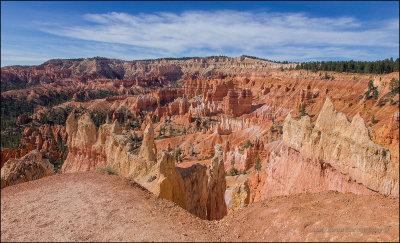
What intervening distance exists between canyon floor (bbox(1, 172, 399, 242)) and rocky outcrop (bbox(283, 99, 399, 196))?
8.70 feet

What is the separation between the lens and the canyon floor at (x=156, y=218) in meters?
7.30

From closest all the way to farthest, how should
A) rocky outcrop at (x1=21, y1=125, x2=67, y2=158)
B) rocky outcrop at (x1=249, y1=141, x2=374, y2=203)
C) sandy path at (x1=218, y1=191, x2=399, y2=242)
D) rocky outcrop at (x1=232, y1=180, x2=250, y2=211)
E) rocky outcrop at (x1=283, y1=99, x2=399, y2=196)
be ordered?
sandy path at (x1=218, y1=191, x2=399, y2=242) < rocky outcrop at (x1=283, y1=99, x2=399, y2=196) < rocky outcrop at (x1=249, y1=141, x2=374, y2=203) < rocky outcrop at (x1=232, y1=180, x2=250, y2=211) < rocky outcrop at (x1=21, y1=125, x2=67, y2=158)

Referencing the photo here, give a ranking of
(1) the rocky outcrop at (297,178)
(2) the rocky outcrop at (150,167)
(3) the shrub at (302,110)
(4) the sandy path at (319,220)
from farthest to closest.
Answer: (3) the shrub at (302,110), (1) the rocky outcrop at (297,178), (2) the rocky outcrop at (150,167), (4) the sandy path at (319,220)

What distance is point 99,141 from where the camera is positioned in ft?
79.9

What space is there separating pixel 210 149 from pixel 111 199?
115 ft

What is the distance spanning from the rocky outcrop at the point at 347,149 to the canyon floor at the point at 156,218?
2652 mm

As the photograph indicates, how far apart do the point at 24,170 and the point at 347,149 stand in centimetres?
1743

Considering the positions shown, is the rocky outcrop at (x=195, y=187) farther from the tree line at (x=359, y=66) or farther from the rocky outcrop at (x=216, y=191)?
the tree line at (x=359, y=66)

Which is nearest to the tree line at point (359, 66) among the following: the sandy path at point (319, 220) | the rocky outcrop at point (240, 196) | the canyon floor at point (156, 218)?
the rocky outcrop at point (240, 196)

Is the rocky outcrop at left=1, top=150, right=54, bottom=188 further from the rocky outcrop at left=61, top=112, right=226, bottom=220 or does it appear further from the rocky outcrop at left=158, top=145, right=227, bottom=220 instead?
the rocky outcrop at left=158, top=145, right=227, bottom=220

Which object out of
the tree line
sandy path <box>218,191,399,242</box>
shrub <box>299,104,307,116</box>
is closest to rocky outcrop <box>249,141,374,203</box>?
sandy path <box>218,191,399,242</box>

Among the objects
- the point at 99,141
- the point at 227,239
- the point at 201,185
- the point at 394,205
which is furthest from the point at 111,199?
the point at 99,141

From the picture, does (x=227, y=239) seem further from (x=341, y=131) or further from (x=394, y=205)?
(x=341, y=131)

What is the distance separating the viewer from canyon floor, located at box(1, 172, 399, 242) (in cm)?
730
